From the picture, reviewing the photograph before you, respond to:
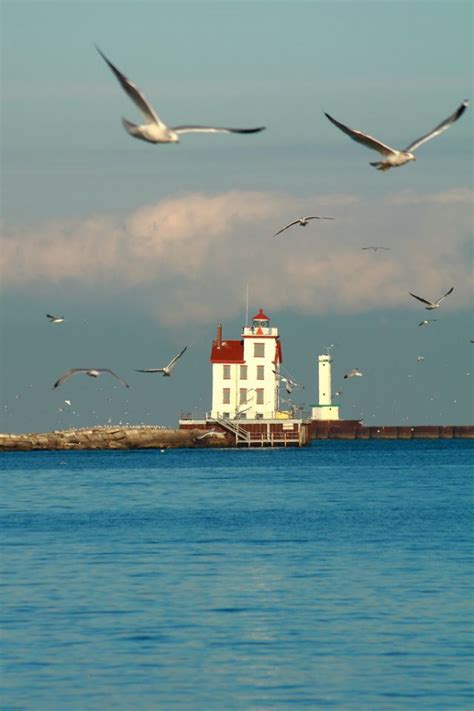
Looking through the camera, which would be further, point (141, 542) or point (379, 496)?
point (379, 496)

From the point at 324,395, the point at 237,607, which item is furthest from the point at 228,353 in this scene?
the point at 237,607

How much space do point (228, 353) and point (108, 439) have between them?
27797 mm

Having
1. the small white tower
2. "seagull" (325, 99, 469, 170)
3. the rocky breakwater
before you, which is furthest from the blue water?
the small white tower

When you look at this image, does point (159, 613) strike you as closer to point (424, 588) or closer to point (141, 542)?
point (424, 588)

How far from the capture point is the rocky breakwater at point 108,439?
15038cm

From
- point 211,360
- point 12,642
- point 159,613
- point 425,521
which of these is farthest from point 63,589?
point 211,360

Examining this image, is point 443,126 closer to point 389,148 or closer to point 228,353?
point 389,148

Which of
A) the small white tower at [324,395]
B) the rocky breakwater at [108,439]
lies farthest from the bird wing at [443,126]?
the small white tower at [324,395]

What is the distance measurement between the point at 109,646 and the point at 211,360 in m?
109

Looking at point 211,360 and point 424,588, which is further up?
point 211,360

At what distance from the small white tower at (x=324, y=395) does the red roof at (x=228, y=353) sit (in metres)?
31.9

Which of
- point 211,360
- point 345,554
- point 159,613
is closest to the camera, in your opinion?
point 159,613

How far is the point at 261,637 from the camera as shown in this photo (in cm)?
2902

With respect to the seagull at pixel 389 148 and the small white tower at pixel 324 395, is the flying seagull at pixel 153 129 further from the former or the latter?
the small white tower at pixel 324 395
